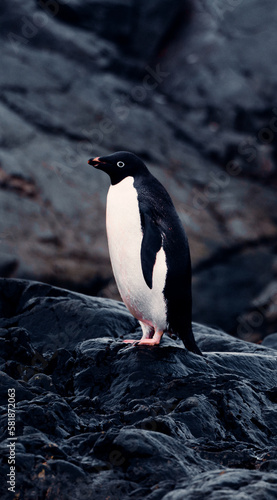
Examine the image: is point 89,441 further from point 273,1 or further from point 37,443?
point 273,1

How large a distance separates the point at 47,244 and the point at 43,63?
316 cm

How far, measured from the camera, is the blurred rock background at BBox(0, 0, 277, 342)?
8938mm

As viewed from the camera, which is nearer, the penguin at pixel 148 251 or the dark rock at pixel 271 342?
the penguin at pixel 148 251

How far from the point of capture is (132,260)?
335 cm

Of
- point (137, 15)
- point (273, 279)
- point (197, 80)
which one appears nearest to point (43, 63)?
point (137, 15)

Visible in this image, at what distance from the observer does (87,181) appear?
9305 mm

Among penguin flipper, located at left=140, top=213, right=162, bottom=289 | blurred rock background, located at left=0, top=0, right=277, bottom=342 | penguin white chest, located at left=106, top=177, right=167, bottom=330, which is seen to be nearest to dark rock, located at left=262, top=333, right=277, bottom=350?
penguin white chest, located at left=106, top=177, right=167, bottom=330

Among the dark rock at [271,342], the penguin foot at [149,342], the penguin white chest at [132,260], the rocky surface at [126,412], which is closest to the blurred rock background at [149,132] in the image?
the dark rock at [271,342]

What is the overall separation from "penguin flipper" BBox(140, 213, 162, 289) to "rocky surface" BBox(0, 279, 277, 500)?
41 centimetres

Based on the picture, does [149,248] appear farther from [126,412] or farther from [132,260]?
[126,412]

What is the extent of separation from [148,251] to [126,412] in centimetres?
99

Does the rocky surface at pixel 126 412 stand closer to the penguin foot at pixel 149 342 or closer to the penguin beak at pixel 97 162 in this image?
the penguin foot at pixel 149 342

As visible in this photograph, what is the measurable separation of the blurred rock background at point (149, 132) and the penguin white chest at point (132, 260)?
5305 mm

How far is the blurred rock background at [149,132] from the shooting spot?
894cm
